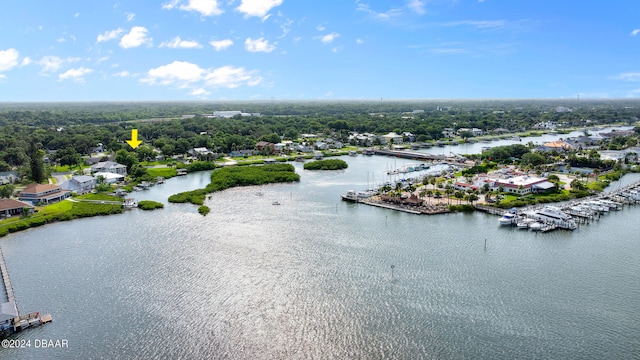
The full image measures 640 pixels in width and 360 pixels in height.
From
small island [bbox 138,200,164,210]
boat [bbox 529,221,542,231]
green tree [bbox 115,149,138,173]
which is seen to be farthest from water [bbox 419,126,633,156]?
small island [bbox 138,200,164,210]

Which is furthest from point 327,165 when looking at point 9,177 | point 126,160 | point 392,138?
point 9,177

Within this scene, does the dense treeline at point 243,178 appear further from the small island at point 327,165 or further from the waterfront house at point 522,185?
the waterfront house at point 522,185

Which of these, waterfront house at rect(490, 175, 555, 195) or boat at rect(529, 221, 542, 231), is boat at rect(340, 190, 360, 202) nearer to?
waterfront house at rect(490, 175, 555, 195)

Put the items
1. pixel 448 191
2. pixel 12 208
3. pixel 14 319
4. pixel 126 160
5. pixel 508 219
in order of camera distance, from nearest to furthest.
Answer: pixel 14 319
pixel 508 219
pixel 12 208
pixel 448 191
pixel 126 160

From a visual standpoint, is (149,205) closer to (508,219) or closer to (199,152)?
(199,152)

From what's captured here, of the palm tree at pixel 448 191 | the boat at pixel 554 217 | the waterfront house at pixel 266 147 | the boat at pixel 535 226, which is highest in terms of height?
the waterfront house at pixel 266 147

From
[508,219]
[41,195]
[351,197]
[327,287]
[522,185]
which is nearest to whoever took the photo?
[327,287]

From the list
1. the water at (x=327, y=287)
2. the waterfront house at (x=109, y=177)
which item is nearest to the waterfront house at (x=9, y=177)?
the waterfront house at (x=109, y=177)
